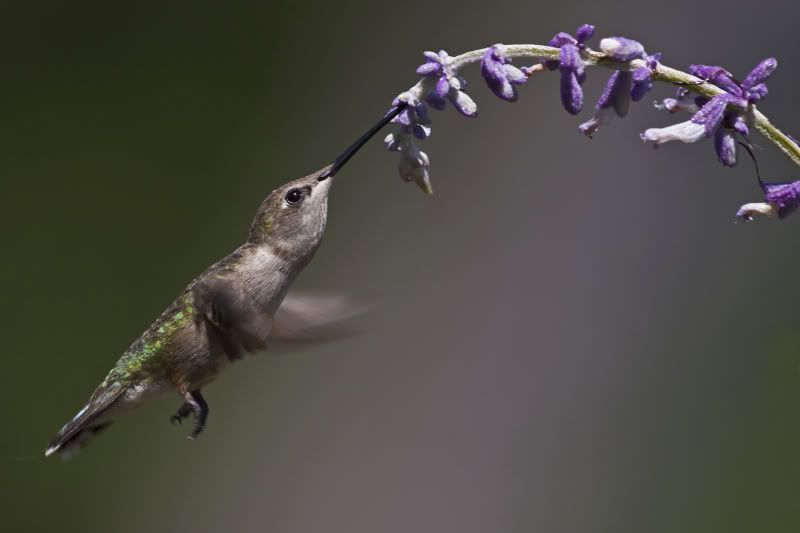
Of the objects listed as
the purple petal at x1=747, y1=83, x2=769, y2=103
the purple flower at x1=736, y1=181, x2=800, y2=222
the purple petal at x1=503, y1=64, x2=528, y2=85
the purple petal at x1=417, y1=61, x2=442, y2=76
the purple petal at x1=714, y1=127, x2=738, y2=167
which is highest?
the purple petal at x1=417, y1=61, x2=442, y2=76

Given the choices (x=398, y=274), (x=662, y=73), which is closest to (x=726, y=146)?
(x=662, y=73)

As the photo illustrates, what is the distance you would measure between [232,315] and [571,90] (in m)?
1.07

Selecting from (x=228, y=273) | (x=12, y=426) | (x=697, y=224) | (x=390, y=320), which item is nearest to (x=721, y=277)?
Result: (x=697, y=224)

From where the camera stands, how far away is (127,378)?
8.85 feet

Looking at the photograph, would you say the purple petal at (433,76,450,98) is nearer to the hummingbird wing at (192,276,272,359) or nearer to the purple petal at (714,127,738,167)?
the purple petal at (714,127,738,167)

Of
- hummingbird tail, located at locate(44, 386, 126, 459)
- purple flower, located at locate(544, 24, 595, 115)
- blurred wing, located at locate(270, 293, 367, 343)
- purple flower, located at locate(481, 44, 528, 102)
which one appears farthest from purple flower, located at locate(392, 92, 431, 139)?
hummingbird tail, located at locate(44, 386, 126, 459)

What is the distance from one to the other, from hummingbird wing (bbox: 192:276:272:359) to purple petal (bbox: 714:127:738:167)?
118 centimetres

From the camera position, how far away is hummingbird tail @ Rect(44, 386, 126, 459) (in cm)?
257

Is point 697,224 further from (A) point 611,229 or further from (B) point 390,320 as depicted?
(B) point 390,320

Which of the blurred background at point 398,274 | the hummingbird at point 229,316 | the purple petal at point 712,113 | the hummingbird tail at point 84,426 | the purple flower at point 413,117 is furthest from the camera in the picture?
the blurred background at point 398,274

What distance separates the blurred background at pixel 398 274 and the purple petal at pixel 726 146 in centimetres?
421

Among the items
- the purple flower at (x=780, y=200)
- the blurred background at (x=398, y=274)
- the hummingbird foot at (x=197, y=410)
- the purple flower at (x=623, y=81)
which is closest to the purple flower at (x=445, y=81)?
the purple flower at (x=623, y=81)

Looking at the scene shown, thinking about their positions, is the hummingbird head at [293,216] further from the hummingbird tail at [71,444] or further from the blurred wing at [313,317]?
the hummingbird tail at [71,444]

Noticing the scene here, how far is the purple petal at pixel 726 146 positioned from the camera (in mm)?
1646
